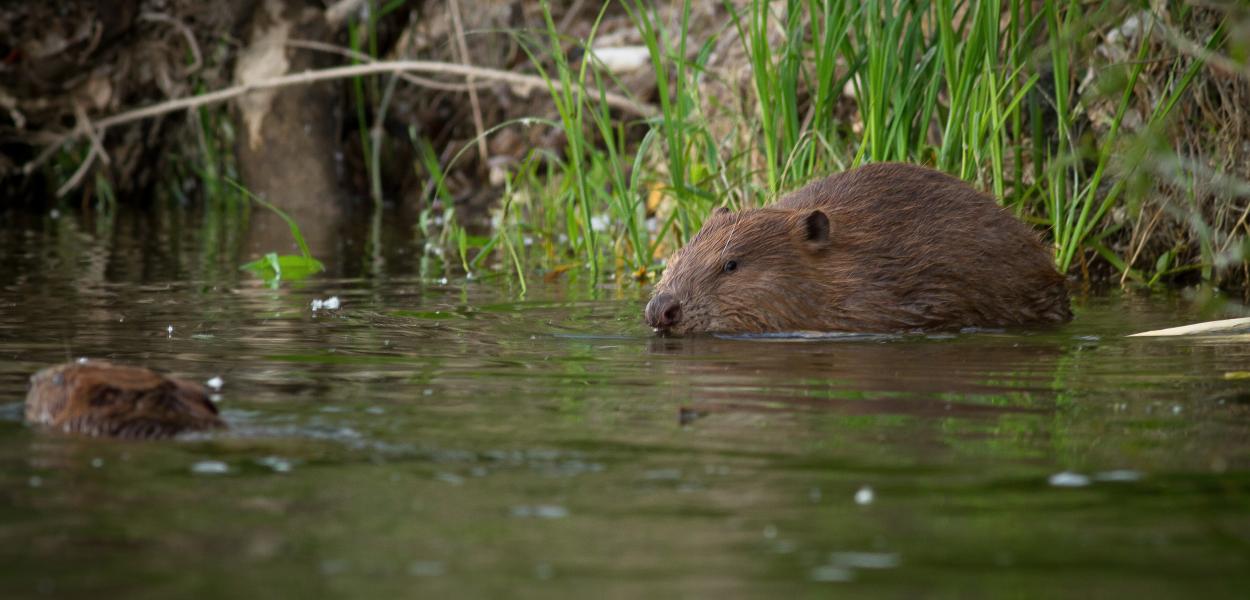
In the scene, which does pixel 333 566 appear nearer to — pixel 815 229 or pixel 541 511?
pixel 541 511

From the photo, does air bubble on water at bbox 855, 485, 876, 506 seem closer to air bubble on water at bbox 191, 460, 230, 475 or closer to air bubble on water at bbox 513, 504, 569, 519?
air bubble on water at bbox 513, 504, 569, 519

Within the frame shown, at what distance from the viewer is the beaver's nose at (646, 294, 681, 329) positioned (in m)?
5.34

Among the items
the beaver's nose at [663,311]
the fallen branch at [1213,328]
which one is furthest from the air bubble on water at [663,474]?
the fallen branch at [1213,328]

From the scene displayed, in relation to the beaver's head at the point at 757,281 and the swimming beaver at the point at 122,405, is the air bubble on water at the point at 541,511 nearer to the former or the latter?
the swimming beaver at the point at 122,405

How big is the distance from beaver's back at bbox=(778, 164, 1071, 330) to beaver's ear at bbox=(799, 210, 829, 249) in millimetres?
62

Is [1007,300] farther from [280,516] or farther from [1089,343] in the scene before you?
[280,516]

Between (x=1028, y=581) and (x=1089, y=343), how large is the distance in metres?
2.83

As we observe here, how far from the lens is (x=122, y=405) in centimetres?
347

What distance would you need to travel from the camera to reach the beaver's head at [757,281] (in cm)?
546

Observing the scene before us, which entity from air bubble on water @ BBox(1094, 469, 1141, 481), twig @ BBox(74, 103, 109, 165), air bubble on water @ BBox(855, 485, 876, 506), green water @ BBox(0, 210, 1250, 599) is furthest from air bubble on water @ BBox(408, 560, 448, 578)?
twig @ BBox(74, 103, 109, 165)

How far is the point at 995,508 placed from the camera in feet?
9.16

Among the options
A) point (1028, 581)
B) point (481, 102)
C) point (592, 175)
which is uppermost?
point (481, 102)

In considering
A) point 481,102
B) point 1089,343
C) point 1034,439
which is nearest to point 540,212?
point 481,102

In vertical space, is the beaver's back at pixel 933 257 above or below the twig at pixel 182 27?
below
